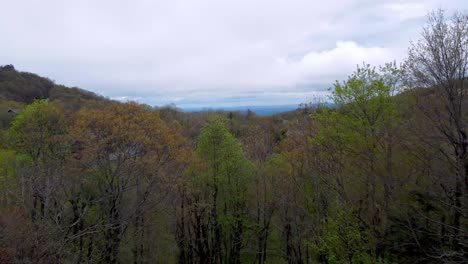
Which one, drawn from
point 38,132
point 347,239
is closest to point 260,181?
point 347,239

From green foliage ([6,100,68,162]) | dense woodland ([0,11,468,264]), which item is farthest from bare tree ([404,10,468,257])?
green foliage ([6,100,68,162])

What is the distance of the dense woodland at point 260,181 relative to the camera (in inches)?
553

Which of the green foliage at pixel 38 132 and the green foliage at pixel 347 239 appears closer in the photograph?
the green foliage at pixel 347 239

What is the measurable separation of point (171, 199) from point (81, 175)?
537 cm

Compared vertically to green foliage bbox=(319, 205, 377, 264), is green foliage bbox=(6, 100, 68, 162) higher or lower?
higher

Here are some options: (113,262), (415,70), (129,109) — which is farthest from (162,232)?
(415,70)

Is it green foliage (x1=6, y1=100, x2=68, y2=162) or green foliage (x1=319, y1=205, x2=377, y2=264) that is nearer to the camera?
green foliage (x1=319, y1=205, x2=377, y2=264)

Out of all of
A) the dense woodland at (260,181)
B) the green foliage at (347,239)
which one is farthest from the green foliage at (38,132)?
the green foliage at (347,239)

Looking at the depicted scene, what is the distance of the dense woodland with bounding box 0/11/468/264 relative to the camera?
1405cm

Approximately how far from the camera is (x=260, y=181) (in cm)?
2423

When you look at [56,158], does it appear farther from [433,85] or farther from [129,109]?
[433,85]

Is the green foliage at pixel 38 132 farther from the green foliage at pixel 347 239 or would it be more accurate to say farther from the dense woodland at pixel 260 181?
the green foliage at pixel 347 239

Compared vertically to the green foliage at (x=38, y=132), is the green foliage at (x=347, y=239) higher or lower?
lower

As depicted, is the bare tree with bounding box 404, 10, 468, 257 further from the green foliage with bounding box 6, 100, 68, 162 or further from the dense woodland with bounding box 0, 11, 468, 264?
the green foliage with bounding box 6, 100, 68, 162
